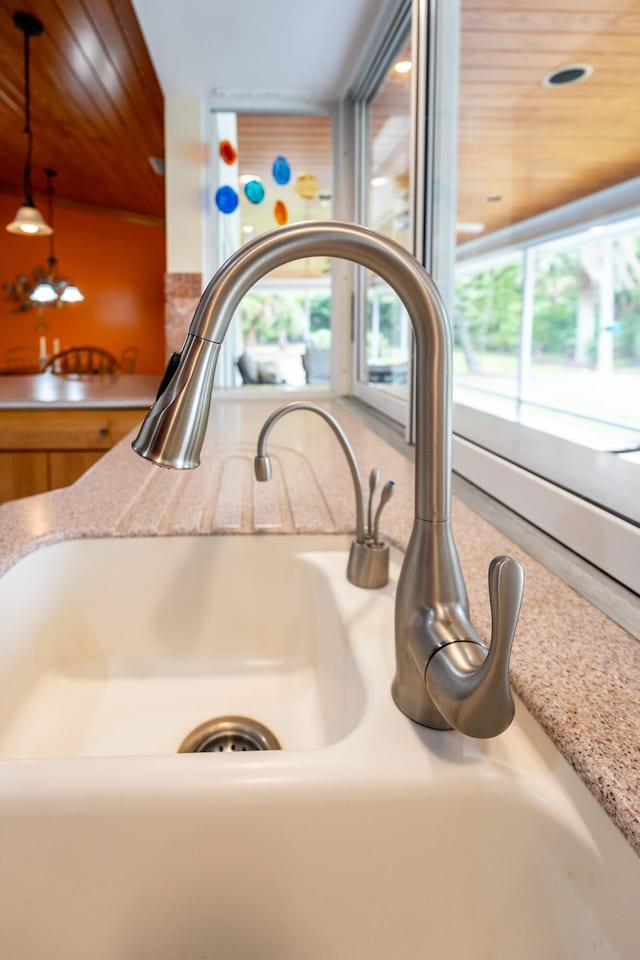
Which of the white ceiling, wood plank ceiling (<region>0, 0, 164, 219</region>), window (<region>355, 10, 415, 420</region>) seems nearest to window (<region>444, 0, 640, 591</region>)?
window (<region>355, 10, 415, 420</region>)

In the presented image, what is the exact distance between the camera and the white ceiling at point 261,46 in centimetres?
202

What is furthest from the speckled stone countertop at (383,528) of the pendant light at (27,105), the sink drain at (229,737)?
the pendant light at (27,105)

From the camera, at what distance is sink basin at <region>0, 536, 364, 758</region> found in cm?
74

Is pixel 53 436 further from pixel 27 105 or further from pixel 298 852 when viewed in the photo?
pixel 298 852

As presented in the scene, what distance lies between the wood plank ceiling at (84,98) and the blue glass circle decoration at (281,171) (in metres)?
0.83

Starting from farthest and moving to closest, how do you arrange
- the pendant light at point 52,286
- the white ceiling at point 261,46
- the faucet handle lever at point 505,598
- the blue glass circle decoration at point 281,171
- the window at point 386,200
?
1. the pendant light at point 52,286
2. the blue glass circle decoration at point 281,171
3. the white ceiling at point 261,46
4. the window at point 386,200
5. the faucet handle lever at point 505,598

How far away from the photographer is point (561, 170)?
1899 millimetres

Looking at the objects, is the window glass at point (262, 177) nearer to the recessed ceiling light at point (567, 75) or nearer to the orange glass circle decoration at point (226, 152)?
the orange glass circle decoration at point (226, 152)

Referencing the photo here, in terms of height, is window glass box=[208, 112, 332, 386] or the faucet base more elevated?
window glass box=[208, 112, 332, 386]

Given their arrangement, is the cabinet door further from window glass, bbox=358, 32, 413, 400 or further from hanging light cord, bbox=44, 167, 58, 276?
hanging light cord, bbox=44, 167, 58, 276

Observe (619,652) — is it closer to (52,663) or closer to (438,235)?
(52,663)

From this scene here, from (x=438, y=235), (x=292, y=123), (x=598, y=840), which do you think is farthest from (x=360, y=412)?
(x=598, y=840)

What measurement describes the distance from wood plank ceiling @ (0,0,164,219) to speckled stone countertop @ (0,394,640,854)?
92.3 inches

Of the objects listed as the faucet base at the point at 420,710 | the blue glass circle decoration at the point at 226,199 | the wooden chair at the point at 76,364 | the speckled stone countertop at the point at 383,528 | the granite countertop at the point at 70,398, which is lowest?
the faucet base at the point at 420,710
